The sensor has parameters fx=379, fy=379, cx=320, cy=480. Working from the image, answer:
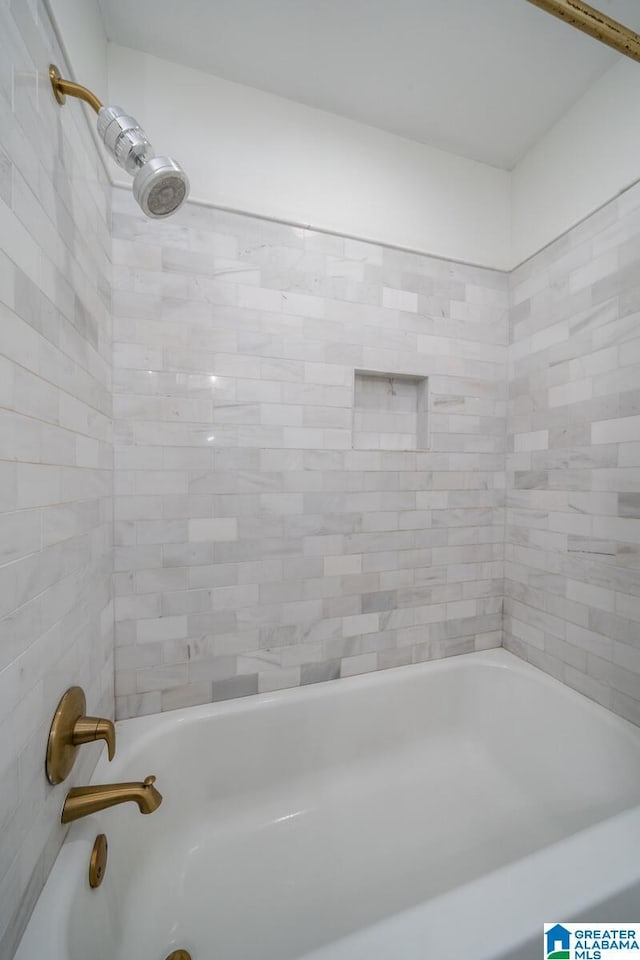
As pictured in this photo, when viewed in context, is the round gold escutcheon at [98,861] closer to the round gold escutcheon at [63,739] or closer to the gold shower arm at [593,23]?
the round gold escutcheon at [63,739]

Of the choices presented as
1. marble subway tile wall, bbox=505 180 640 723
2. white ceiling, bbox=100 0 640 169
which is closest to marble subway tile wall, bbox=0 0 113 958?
white ceiling, bbox=100 0 640 169

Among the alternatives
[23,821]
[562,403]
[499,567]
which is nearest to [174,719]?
[23,821]

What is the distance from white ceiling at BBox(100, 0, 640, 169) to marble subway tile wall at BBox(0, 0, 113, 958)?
0.53m

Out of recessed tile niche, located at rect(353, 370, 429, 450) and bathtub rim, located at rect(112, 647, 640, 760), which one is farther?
recessed tile niche, located at rect(353, 370, 429, 450)

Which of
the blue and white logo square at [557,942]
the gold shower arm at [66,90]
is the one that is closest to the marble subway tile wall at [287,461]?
the gold shower arm at [66,90]

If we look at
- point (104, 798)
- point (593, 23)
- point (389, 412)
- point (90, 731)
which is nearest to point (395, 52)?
point (593, 23)

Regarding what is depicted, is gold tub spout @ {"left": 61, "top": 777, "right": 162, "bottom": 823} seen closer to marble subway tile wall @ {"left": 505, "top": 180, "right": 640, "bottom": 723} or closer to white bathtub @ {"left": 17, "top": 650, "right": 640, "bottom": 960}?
white bathtub @ {"left": 17, "top": 650, "right": 640, "bottom": 960}

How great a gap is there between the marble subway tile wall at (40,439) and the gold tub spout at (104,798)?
0.02 m

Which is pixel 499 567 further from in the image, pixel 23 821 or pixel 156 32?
pixel 156 32

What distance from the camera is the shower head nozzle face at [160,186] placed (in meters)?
0.76

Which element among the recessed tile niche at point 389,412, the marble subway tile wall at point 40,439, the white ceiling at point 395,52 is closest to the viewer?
the marble subway tile wall at point 40,439

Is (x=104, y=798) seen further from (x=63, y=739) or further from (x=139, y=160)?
(x=139, y=160)

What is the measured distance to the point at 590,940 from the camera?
69 centimetres

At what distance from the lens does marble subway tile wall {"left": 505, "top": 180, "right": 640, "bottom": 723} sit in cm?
122
